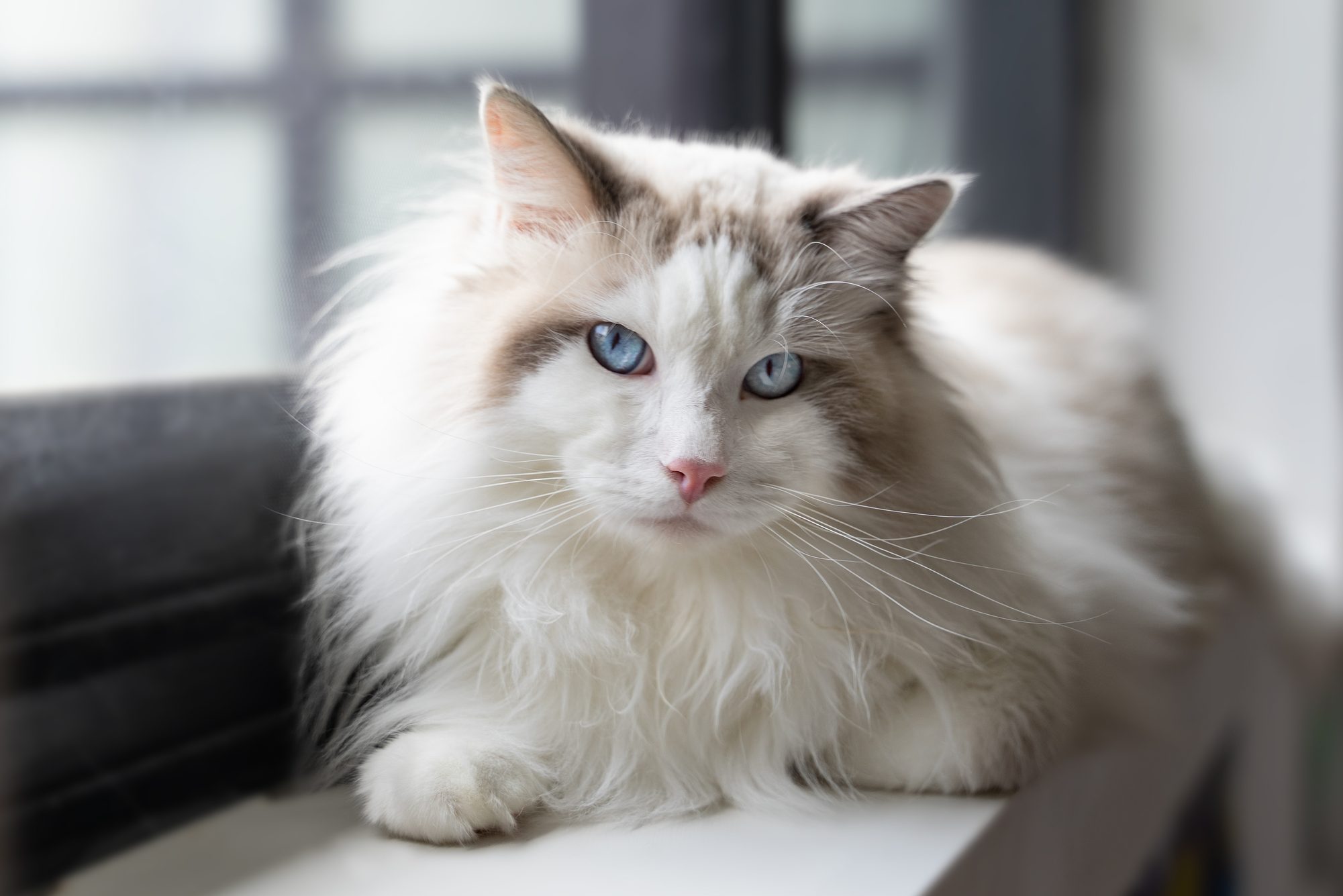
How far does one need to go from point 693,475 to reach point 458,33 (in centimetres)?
85

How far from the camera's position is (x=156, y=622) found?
3.51 feet

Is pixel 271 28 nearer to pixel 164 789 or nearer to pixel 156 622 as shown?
pixel 156 622

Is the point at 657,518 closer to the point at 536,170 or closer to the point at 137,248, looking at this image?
the point at 536,170

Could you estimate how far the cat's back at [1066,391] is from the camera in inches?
50.6

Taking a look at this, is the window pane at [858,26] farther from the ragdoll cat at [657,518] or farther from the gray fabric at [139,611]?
the gray fabric at [139,611]

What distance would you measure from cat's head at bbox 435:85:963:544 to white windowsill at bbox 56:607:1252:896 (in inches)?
10.5

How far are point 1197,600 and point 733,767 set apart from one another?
1029mm

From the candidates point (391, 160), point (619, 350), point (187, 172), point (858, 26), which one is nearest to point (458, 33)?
point (391, 160)

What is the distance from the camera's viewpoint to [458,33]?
143 cm

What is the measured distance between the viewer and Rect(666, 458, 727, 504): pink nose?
0.87 metres

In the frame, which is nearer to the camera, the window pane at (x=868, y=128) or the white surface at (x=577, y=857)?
the white surface at (x=577, y=857)

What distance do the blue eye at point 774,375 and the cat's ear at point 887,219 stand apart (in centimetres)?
12

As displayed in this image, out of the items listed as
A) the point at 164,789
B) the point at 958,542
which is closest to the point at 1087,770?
the point at 958,542

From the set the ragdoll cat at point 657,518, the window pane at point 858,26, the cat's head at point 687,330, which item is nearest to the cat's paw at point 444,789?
the ragdoll cat at point 657,518
